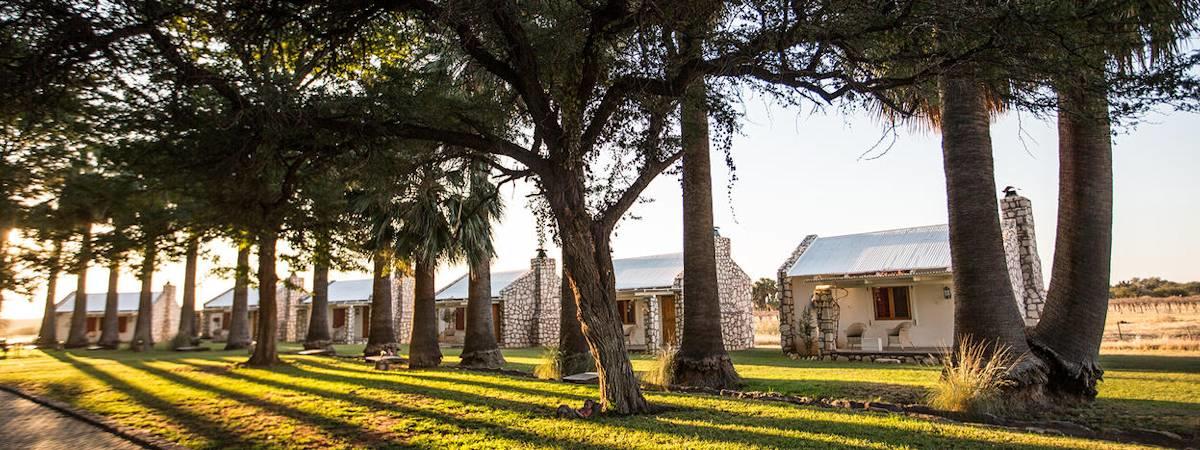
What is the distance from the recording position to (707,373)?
36.0ft

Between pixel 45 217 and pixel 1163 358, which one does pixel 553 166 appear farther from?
pixel 1163 358

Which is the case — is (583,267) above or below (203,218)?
below

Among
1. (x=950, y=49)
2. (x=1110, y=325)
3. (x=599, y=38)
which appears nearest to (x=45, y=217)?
(x=599, y=38)

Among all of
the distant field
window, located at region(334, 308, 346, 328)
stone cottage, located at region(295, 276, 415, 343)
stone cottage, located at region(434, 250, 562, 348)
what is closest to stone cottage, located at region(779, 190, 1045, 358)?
the distant field

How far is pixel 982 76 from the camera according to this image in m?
6.48

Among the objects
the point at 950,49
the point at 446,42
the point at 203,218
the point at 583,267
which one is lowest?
the point at 583,267

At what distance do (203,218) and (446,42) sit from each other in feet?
17.6

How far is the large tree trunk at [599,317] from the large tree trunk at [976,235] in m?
4.70

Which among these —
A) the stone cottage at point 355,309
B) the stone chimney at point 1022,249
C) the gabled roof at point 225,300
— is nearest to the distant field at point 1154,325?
the stone chimney at point 1022,249

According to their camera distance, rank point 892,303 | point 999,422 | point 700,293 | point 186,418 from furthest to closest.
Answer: point 892,303
point 700,293
point 186,418
point 999,422

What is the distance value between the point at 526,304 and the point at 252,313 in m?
23.0

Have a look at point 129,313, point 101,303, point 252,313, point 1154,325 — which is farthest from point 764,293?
point 101,303

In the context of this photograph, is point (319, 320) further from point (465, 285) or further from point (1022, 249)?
point (1022, 249)

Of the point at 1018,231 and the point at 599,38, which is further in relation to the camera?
the point at 1018,231
